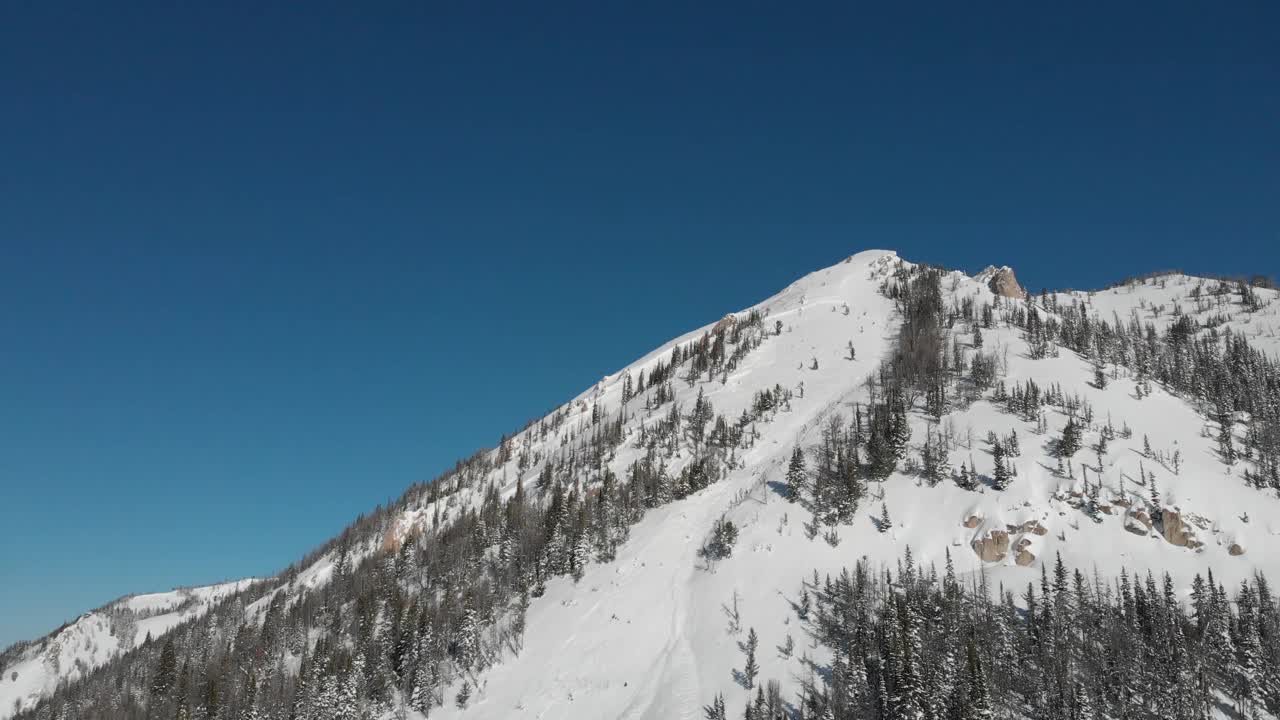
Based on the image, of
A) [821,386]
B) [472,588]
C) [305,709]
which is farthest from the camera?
[821,386]

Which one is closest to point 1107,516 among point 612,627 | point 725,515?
point 725,515

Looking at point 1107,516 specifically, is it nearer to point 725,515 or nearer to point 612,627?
point 725,515

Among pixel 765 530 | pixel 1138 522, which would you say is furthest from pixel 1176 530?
pixel 765 530

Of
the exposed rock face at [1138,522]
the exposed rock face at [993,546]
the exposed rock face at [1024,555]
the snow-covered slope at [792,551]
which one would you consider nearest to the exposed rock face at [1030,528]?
the snow-covered slope at [792,551]

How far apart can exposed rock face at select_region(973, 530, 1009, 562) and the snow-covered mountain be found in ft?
0.71

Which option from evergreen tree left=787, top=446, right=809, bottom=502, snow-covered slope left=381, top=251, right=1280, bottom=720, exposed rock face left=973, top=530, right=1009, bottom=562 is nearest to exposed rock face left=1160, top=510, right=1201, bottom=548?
snow-covered slope left=381, top=251, right=1280, bottom=720

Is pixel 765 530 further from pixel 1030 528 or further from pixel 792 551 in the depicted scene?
pixel 1030 528

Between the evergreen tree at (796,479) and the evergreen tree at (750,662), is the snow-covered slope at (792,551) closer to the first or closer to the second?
the evergreen tree at (750,662)

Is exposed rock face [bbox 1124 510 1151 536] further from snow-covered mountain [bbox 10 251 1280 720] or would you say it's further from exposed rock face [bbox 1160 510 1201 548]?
exposed rock face [bbox 1160 510 1201 548]

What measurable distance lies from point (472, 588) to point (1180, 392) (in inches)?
4314

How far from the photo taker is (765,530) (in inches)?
3509

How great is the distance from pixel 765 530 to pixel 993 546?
24893 mm

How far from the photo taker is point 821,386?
146 metres

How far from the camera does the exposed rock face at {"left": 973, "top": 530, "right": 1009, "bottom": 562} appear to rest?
3140 inches
